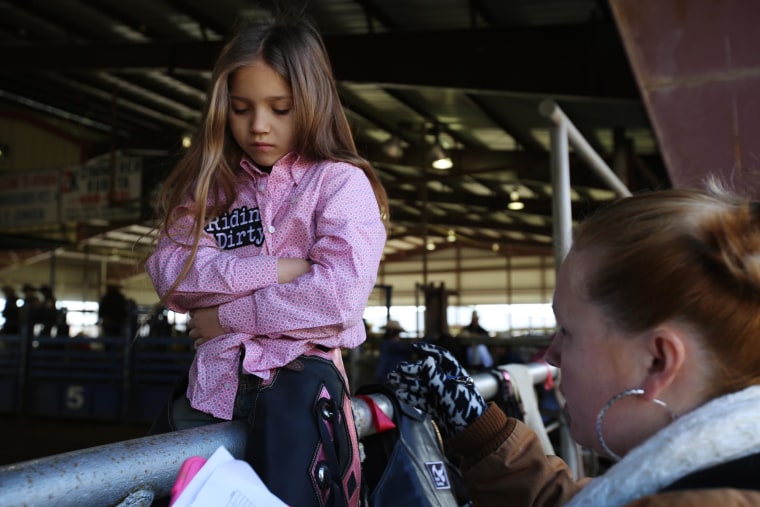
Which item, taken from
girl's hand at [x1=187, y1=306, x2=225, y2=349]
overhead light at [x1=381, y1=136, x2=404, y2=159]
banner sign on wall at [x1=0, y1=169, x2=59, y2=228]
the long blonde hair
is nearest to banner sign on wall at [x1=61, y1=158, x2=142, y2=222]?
banner sign on wall at [x1=0, y1=169, x2=59, y2=228]

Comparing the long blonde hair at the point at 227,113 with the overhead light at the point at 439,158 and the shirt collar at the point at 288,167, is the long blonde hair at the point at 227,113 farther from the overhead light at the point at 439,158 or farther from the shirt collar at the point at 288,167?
the overhead light at the point at 439,158

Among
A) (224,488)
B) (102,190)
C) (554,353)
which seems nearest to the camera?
(224,488)

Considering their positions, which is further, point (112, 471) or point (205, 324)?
point (205, 324)

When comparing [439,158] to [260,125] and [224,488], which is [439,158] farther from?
[224,488]

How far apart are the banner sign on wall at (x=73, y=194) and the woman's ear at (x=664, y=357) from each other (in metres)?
9.62

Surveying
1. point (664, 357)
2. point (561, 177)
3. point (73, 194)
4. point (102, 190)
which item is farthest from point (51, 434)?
point (664, 357)

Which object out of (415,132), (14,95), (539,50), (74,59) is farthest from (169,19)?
(14,95)

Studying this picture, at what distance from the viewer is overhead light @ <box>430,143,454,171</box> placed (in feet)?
28.8

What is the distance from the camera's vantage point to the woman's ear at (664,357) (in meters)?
0.73

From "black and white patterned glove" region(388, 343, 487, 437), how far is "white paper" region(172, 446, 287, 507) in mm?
528

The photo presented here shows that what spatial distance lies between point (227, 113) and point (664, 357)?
753mm

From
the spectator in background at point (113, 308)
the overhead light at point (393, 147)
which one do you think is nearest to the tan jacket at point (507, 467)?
the overhead light at point (393, 147)

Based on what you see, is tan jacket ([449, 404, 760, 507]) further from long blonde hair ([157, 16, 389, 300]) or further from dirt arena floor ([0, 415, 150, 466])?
dirt arena floor ([0, 415, 150, 466])

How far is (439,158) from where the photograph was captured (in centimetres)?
883
